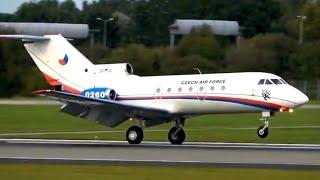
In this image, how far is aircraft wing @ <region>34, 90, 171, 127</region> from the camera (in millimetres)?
33750

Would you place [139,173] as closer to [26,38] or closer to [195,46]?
[26,38]

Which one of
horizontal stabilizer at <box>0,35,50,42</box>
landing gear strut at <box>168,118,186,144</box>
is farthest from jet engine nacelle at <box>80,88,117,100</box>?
horizontal stabilizer at <box>0,35,50,42</box>

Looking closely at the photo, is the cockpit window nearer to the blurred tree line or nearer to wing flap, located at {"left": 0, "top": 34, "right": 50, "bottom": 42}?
wing flap, located at {"left": 0, "top": 34, "right": 50, "bottom": 42}

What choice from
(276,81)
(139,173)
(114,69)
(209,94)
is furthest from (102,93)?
(139,173)

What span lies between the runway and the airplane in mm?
1616

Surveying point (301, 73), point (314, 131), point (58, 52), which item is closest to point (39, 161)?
point (58, 52)

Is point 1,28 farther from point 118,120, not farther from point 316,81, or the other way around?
point 118,120

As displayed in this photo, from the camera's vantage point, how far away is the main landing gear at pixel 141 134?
3491 cm

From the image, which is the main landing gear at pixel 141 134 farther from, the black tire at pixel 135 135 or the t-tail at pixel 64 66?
the t-tail at pixel 64 66

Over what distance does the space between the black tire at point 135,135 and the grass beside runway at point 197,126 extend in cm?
429

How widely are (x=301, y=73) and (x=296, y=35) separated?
1369 cm

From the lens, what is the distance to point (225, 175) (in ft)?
68.5

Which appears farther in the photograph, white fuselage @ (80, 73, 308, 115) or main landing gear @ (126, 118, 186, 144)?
main landing gear @ (126, 118, 186, 144)

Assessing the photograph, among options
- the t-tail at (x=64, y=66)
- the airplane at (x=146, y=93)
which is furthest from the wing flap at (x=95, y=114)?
the t-tail at (x=64, y=66)
